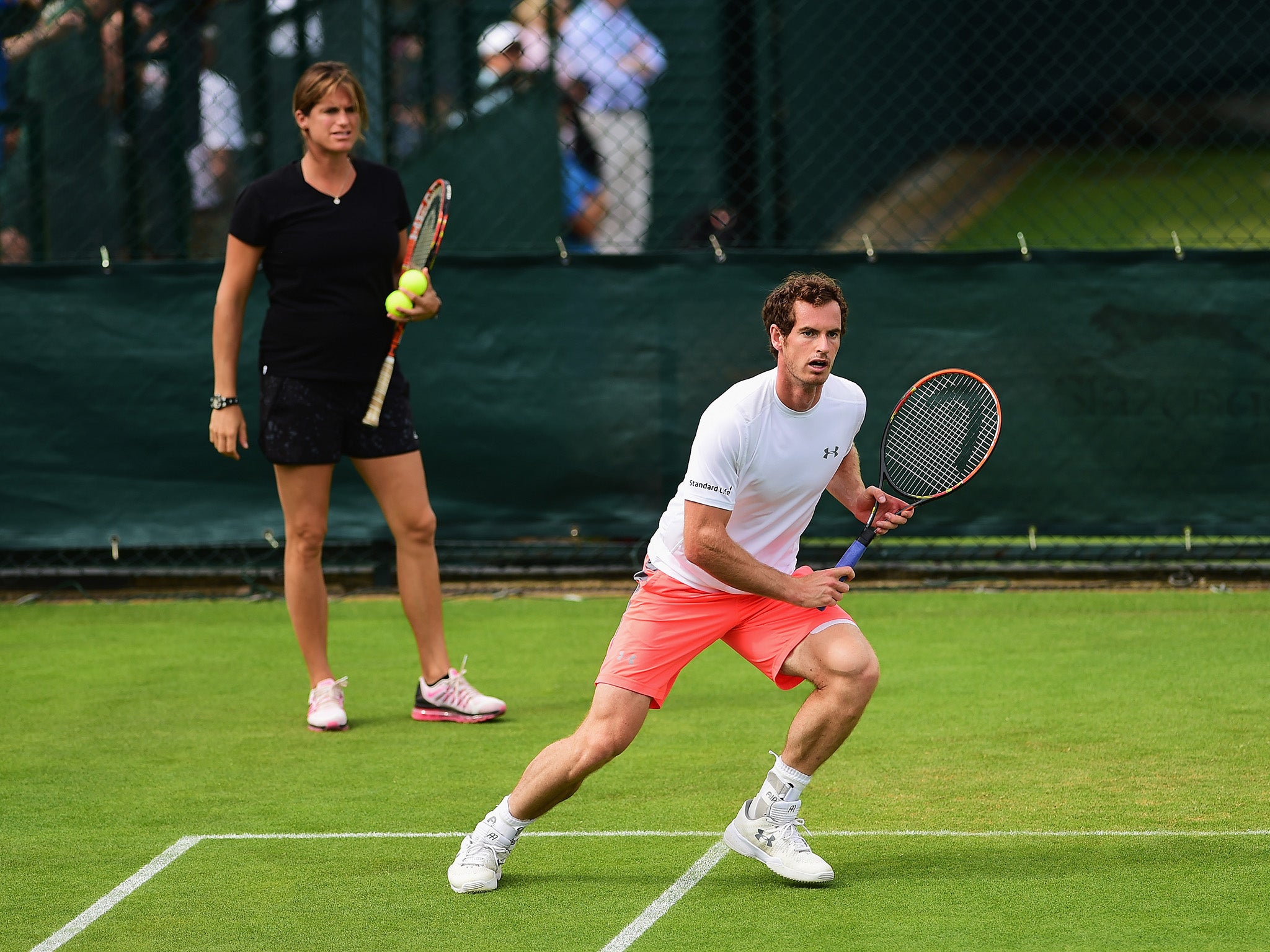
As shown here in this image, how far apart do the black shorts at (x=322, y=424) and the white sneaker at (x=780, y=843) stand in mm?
2083

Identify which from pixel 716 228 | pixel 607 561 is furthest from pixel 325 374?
pixel 716 228

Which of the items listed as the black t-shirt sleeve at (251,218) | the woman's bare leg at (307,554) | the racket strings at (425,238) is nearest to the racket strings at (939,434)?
the racket strings at (425,238)

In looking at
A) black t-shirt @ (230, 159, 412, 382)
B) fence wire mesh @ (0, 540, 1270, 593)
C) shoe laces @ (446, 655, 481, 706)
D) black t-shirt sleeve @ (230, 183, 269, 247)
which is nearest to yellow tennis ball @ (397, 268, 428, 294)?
black t-shirt @ (230, 159, 412, 382)

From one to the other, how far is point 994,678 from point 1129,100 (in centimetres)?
409

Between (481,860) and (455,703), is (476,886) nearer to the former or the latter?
(481,860)

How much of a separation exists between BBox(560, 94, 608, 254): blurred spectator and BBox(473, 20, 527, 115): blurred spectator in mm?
285

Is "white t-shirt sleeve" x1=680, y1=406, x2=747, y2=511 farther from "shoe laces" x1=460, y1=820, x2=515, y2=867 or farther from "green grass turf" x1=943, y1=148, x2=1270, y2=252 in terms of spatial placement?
"green grass turf" x1=943, y1=148, x2=1270, y2=252

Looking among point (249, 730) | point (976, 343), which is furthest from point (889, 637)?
point (249, 730)

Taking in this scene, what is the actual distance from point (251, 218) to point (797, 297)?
2.24 m

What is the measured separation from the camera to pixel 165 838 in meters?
4.18

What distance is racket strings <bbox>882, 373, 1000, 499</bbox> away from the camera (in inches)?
161

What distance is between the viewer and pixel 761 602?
3.93m

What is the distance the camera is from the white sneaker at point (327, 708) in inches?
209

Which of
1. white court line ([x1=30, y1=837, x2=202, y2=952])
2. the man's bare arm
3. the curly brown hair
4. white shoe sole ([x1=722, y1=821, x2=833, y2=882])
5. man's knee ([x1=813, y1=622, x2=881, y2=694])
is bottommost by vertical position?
white court line ([x1=30, y1=837, x2=202, y2=952])
